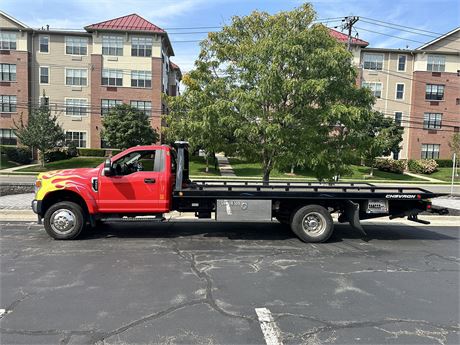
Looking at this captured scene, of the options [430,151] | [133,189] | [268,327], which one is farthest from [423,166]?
[268,327]

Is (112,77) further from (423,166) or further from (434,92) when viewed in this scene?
(434,92)

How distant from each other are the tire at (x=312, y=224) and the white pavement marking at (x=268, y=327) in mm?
3864

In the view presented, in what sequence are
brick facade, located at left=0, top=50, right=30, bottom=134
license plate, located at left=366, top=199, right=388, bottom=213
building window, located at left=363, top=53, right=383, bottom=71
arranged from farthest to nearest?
building window, located at left=363, top=53, right=383, bottom=71, brick facade, located at left=0, top=50, right=30, bottom=134, license plate, located at left=366, top=199, right=388, bottom=213

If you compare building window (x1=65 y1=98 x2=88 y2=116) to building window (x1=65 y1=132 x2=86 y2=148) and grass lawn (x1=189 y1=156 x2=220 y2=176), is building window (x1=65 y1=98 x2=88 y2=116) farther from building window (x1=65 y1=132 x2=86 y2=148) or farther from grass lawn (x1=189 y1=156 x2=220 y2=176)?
grass lawn (x1=189 y1=156 x2=220 y2=176)

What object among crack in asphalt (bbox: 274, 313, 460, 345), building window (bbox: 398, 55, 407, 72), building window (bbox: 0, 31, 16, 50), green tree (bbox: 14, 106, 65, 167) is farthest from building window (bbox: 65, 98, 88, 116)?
crack in asphalt (bbox: 274, 313, 460, 345)

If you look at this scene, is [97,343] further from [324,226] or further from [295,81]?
[295,81]

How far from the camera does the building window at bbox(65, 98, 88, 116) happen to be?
42219mm

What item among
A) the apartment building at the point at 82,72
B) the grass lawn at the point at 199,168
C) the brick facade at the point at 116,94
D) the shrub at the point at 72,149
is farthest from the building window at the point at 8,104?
the grass lawn at the point at 199,168

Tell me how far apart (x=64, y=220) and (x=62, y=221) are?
0.05 m

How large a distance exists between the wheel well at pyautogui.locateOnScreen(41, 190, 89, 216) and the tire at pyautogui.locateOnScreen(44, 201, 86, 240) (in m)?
0.18

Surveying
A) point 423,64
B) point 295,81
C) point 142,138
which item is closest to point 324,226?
point 295,81

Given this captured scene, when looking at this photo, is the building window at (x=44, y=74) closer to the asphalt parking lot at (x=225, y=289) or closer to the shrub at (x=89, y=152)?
the shrub at (x=89, y=152)

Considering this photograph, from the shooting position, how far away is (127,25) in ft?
139

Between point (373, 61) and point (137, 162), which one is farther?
point (373, 61)
